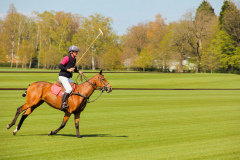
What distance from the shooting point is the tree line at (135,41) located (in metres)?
98.2

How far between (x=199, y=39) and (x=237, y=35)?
15095 millimetres

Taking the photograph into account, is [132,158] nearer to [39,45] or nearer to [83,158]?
[83,158]

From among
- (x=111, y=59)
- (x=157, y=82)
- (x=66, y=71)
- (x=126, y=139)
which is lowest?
(x=157, y=82)

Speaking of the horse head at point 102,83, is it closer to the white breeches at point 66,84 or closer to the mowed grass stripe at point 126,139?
the white breeches at point 66,84

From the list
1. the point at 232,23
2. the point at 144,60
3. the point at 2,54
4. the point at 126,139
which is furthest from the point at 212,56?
the point at 126,139

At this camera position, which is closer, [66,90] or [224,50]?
[66,90]

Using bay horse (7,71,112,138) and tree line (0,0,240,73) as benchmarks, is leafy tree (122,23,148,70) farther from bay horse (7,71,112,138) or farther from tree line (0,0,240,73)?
bay horse (7,71,112,138)

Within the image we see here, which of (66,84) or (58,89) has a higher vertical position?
(66,84)

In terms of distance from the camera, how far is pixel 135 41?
445ft

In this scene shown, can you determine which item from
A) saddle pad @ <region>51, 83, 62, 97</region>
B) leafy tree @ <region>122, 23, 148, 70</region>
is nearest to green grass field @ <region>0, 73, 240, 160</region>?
saddle pad @ <region>51, 83, 62, 97</region>

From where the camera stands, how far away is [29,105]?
12.8 m

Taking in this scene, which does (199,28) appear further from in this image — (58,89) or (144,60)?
(58,89)

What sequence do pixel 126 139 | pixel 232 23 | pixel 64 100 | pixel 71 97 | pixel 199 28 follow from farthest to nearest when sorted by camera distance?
1. pixel 199 28
2. pixel 232 23
3. pixel 126 139
4. pixel 71 97
5. pixel 64 100

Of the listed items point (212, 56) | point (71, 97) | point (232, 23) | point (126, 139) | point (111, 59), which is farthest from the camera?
point (111, 59)
